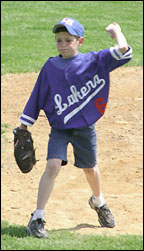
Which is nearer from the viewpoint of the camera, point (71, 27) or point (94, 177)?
point (71, 27)

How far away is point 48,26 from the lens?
55.8ft

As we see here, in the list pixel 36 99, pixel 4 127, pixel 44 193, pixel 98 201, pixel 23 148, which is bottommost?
pixel 98 201

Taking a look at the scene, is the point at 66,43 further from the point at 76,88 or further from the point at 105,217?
the point at 105,217

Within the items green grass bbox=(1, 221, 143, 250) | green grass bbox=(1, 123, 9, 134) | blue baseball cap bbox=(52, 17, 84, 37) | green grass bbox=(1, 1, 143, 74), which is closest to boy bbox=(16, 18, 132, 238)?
blue baseball cap bbox=(52, 17, 84, 37)

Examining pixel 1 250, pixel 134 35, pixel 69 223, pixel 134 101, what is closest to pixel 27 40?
pixel 134 35

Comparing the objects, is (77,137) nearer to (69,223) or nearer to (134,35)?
(69,223)

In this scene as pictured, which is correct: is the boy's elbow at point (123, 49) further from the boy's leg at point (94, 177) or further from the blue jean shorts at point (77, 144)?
the boy's leg at point (94, 177)

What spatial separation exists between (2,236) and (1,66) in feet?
23.4

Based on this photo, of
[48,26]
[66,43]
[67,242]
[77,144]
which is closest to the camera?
[67,242]

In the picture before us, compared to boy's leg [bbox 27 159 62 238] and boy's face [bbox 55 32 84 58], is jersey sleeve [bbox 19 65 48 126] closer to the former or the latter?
boy's face [bbox 55 32 84 58]

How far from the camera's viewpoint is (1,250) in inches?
218

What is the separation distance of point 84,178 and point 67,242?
89.8 inches

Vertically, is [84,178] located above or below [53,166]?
below

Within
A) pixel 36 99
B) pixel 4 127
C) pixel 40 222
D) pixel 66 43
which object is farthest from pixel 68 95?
pixel 4 127
